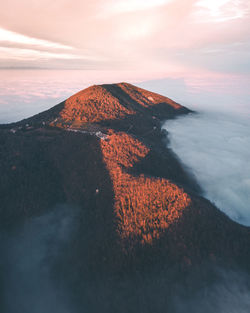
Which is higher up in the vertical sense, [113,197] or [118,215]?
[113,197]

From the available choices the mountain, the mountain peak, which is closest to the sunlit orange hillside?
the mountain

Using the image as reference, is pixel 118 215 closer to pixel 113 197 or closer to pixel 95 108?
pixel 113 197

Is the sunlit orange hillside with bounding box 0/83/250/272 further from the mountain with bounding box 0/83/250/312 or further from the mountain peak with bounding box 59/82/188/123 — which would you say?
the mountain peak with bounding box 59/82/188/123

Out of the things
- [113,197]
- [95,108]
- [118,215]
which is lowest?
[118,215]

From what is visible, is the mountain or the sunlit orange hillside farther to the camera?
the sunlit orange hillside

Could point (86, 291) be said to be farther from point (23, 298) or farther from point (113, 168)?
point (113, 168)

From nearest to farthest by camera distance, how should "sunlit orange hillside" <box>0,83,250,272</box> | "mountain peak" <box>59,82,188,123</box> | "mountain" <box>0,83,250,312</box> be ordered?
"mountain" <box>0,83,250,312</box> → "sunlit orange hillside" <box>0,83,250,272</box> → "mountain peak" <box>59,82,188,123</box>

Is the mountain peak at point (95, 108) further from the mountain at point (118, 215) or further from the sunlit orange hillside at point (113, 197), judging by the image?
the mountain at point (118, 215)

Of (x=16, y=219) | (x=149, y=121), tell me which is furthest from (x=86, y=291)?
(x=149, y=121)

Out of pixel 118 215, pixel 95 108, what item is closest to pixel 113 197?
pixel 118 215
